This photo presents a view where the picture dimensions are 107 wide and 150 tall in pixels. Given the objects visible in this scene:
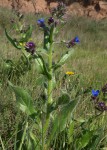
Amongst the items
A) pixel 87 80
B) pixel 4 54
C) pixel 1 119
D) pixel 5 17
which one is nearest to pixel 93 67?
pixel 87 80

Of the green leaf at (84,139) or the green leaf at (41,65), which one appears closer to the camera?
the green leaf at (41,65)

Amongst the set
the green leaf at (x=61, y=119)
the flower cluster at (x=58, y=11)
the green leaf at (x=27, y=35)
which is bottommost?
the green leaf at (x=61, y=119)

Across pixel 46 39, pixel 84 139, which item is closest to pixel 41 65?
pixel 46 39

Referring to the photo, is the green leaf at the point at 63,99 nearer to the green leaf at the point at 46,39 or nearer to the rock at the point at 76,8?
the green leaf at the point at 46,39

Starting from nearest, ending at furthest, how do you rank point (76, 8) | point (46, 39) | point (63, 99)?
point (63, 99) → point (46, 39) → point (76, 8)

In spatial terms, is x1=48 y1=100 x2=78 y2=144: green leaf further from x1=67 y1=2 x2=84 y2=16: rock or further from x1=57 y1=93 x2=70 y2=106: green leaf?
x1=67 y1=2 x2=84 y2=16: rock

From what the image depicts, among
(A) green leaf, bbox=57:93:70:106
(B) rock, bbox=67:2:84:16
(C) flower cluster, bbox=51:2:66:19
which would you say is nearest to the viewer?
(A) green leaf, bbox=57:93:70:106

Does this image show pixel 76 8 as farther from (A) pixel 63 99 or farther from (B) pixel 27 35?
(A) pixel 63 99

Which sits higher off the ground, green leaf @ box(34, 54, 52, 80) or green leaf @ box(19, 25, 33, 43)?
green leaf @ box(19, 25, 33, 43)

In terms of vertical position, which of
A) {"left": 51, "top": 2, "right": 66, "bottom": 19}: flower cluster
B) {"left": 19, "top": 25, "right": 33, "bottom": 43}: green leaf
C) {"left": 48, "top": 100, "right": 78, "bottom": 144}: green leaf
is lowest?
{"left": 48, "top": 100, "right": 78, "bottom": 144}: green leaf

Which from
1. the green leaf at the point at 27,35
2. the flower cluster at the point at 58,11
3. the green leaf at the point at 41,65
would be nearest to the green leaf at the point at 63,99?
the green leaf at the point at 41,65

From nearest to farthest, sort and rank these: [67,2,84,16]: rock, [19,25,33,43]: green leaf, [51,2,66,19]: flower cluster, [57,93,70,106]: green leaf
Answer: [57,93,70,106]: green leaf → [51,2,66,19]: flower cluster → [19,25,33,43]: green leaf → [67,2,84,16]: rock

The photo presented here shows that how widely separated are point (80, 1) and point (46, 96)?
19339 millimetres

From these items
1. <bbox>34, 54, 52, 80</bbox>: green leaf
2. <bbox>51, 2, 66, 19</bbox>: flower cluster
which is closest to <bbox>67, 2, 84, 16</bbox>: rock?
<bbox>51, 2, 66, 19</bbox>: flower cluster
